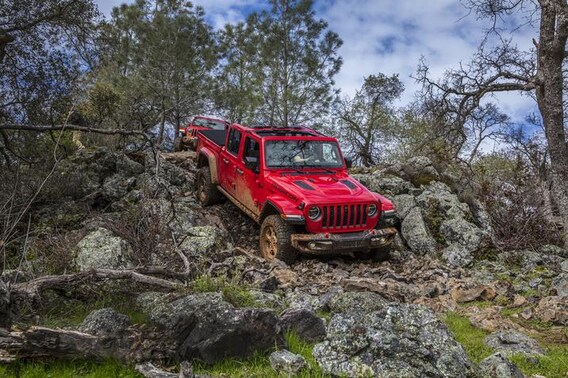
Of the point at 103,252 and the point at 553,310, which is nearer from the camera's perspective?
the point at 553,310

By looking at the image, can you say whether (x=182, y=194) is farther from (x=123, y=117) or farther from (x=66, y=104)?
(x=123, y=117)

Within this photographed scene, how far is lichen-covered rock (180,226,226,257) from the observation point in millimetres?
8328

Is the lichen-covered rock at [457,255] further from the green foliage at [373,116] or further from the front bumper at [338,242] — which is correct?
the green foliage at [373,116]

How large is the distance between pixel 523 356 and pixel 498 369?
2.98 feet

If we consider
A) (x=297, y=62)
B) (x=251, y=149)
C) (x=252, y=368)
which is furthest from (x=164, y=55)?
(x=252, y=368)

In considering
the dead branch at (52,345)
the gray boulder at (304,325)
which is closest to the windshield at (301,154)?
the gray boulder at (304,325)

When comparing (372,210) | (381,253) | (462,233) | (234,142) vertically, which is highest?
(234,142)

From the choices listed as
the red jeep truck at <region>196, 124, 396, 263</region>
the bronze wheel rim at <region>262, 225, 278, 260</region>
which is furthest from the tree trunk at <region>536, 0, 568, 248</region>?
the bronze wheel rim at <region>262, 225, 278, 260</region>

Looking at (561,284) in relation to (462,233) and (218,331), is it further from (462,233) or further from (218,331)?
(218,331)

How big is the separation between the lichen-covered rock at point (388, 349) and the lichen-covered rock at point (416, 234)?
18.6ft

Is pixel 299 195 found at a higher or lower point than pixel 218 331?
higher

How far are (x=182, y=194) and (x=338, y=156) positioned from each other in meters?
4.29

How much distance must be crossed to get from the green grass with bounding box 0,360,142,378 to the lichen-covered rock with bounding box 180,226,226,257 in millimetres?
4441

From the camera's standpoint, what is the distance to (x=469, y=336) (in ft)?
16.3
